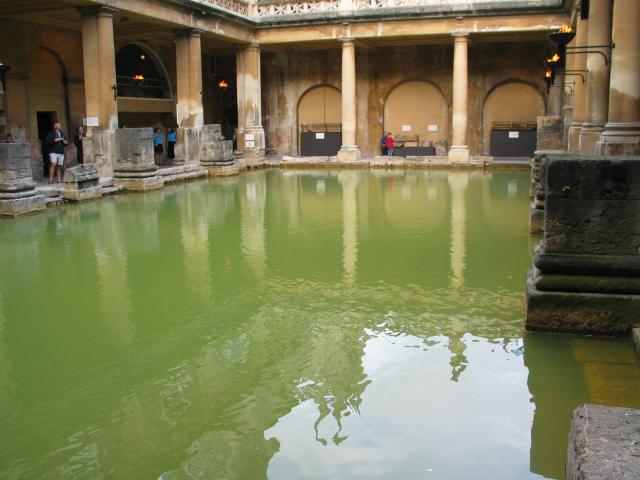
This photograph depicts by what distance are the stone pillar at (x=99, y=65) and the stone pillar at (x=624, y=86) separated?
502 inches

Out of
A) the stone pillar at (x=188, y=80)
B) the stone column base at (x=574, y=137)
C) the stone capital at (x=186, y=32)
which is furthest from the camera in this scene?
the stone pillar at (x=188, y=80)

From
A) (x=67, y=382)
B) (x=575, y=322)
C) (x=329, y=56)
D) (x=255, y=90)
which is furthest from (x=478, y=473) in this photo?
(x=329, y=56)

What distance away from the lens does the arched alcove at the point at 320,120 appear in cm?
3195

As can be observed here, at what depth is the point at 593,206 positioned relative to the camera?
5848 mm

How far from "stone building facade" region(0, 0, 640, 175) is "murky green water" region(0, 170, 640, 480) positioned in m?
7.60

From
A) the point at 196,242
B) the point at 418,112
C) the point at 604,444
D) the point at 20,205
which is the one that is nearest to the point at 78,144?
the point at 20,205

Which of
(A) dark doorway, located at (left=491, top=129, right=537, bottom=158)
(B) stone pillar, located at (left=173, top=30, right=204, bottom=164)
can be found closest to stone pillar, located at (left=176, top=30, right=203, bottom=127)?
(B) stone pillar, located at (left=173, top=30, right=204, bottom=164)

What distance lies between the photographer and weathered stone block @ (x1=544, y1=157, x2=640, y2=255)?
5754mm

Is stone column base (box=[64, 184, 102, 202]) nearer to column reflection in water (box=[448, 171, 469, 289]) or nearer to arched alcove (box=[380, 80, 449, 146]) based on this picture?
column reflection in water (box=[448, 171, 469, 289])

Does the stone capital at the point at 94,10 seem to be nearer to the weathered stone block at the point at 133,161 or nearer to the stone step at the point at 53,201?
the weathered stone block at the point at 133,161

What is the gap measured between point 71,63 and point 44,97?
1.92 meters

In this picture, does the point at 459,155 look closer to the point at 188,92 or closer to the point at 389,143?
the point at 389,143

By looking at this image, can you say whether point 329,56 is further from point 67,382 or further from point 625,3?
point 67,382

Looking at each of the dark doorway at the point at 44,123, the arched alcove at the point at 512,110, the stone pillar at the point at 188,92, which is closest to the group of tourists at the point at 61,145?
the dark doorway at the point at 44,123
